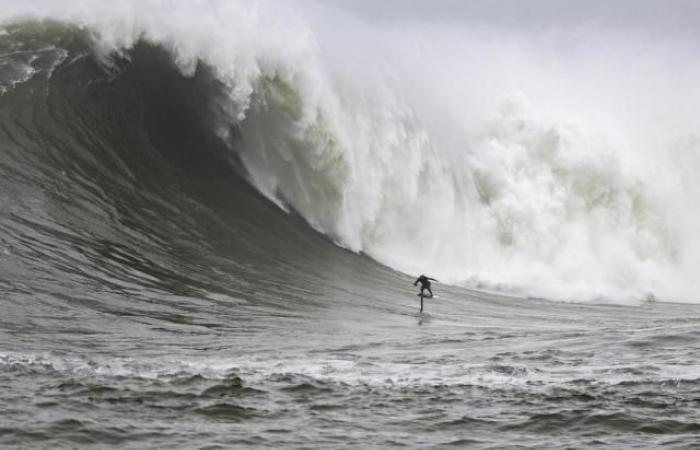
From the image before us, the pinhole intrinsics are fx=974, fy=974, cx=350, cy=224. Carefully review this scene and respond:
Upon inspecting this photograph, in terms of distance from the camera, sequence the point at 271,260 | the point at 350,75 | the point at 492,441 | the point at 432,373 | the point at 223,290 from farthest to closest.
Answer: the point at 350,75 → the point at 271,260 → the point at 223,290 → the point at 432,373 → the point at 492,441

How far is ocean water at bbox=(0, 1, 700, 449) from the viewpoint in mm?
7473

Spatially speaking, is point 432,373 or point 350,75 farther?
point 350,75

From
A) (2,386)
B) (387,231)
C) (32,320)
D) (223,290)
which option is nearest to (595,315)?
(387,231)

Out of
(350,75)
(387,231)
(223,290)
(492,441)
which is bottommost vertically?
(492,441)

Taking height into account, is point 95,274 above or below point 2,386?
above

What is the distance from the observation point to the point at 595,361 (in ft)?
32.6

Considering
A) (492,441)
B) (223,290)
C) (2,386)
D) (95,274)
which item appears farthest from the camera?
(223,290)

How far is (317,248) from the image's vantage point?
17812mm

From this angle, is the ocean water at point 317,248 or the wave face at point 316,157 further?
the wave face at point 316,157

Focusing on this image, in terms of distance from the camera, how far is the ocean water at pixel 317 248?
7.47 meters

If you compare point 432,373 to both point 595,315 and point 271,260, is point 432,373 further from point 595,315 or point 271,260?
point 595,315

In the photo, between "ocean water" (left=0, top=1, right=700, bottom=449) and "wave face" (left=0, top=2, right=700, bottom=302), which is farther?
"wave face" (left=0, top=2, right=700, bottom=302)

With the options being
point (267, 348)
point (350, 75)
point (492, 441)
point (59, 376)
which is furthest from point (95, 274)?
point (350, 75)

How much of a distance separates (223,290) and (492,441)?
7.07 metres
